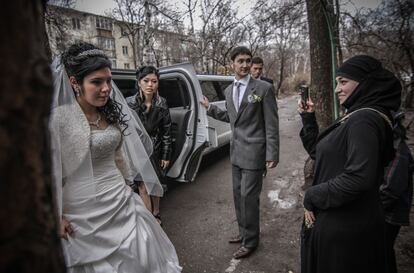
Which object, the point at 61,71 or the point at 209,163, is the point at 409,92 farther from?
the point at 61,71

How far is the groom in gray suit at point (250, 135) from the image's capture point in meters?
2.76

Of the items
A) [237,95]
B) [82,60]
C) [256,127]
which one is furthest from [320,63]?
[82,60]

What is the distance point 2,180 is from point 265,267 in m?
2.82

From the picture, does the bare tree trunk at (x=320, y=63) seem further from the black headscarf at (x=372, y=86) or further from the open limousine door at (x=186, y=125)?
the black headscarf at (x=372, y=86)

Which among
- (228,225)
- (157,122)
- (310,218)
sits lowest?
(228,225)

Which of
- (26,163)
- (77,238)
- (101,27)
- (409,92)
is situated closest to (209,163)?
(77,238)

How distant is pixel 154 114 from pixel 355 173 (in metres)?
2.55

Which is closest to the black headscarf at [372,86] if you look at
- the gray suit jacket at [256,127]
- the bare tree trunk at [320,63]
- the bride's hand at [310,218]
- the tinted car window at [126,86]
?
the bride's hand at [310,218]

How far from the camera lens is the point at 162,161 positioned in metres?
3.57

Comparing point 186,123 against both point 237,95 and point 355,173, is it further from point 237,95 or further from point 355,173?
point 355,173

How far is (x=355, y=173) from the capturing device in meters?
1.45

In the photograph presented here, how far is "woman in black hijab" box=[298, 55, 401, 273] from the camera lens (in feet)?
4.73

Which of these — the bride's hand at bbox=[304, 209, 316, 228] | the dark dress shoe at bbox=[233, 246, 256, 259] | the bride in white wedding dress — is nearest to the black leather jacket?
the bride in white wedding dress

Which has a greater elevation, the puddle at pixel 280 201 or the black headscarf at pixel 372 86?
the black headscarf at pixel 372 86
